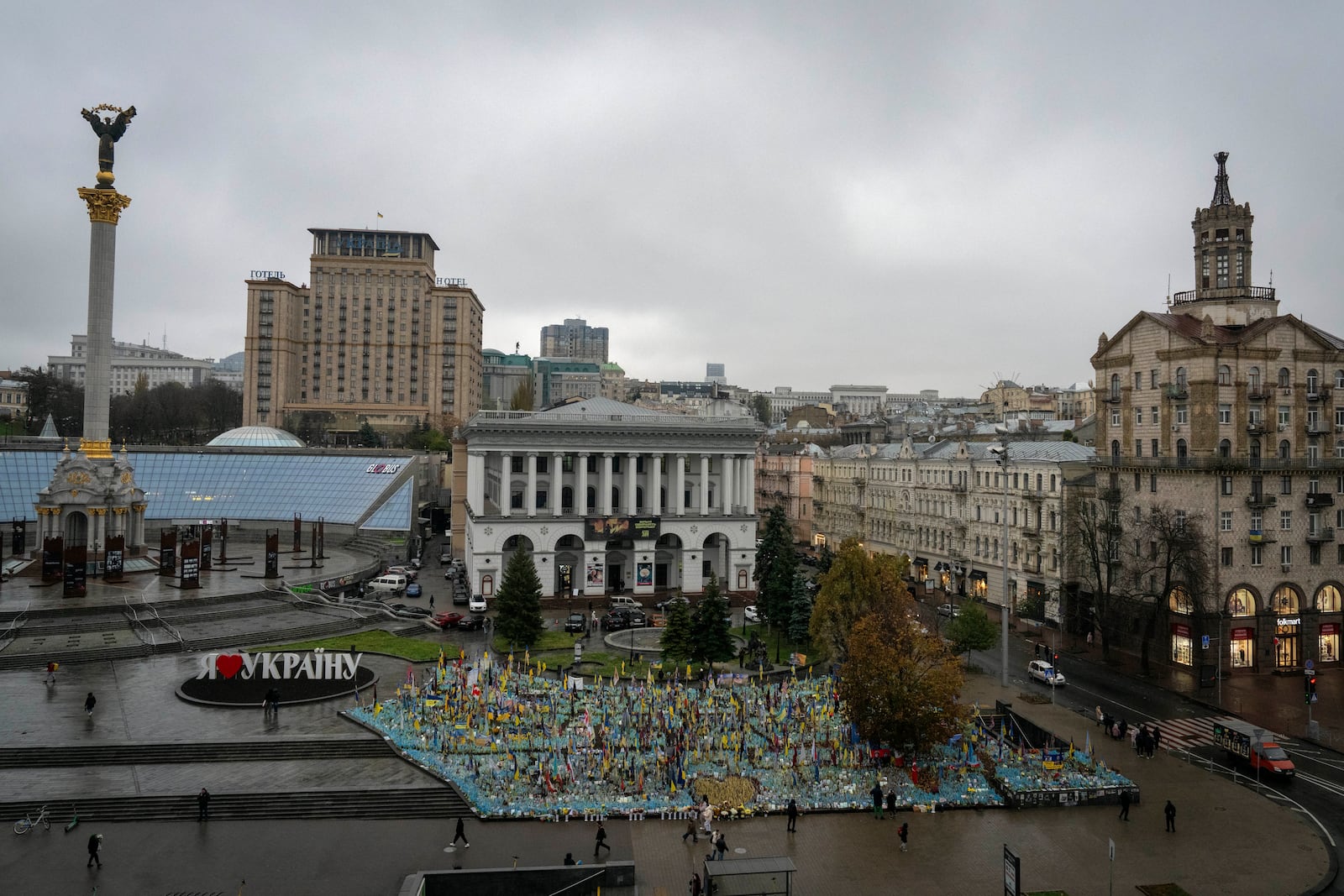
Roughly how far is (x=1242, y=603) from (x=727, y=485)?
34769 millimetres

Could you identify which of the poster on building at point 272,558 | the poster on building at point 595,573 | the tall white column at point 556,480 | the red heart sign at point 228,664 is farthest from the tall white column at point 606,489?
the red heart sign at point 228,664

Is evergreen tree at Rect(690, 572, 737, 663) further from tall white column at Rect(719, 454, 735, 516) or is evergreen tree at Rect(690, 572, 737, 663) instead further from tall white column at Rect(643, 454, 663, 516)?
tall white column at Rect(719, 454, 735, 516)

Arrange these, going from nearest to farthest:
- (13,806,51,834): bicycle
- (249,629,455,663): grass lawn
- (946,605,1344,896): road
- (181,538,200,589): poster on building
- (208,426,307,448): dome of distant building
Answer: (13,806,51,834): bicycle, (946,605,1344,896): road, (249,629,455,663): grass lawn, (181,538,200,589): poster on building, (208,426,307,448): dome of distant building

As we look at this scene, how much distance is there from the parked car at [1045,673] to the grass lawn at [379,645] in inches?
1193

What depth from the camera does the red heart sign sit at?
3553cm

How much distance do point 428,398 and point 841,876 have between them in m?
134

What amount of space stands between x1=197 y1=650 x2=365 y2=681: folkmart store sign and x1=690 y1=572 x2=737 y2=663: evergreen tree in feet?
50.5

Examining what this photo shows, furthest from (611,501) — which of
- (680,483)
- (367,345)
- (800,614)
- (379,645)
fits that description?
(367,345)

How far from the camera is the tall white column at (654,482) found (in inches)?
2591

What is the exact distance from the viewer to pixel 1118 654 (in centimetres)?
4881

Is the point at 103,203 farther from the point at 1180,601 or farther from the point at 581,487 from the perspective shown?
the point at 1180,601

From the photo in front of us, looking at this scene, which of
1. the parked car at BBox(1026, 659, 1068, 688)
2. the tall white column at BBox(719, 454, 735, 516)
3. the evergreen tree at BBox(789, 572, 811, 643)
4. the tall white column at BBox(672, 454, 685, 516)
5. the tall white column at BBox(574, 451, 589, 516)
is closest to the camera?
the parked car at BBox(1026, 659, 1068, 688)

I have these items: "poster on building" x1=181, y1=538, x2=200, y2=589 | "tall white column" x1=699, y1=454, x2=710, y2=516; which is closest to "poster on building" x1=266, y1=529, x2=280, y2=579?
"poster on building" x1=181, y1=538, x2=200, y2=589

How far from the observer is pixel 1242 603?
149 feet
